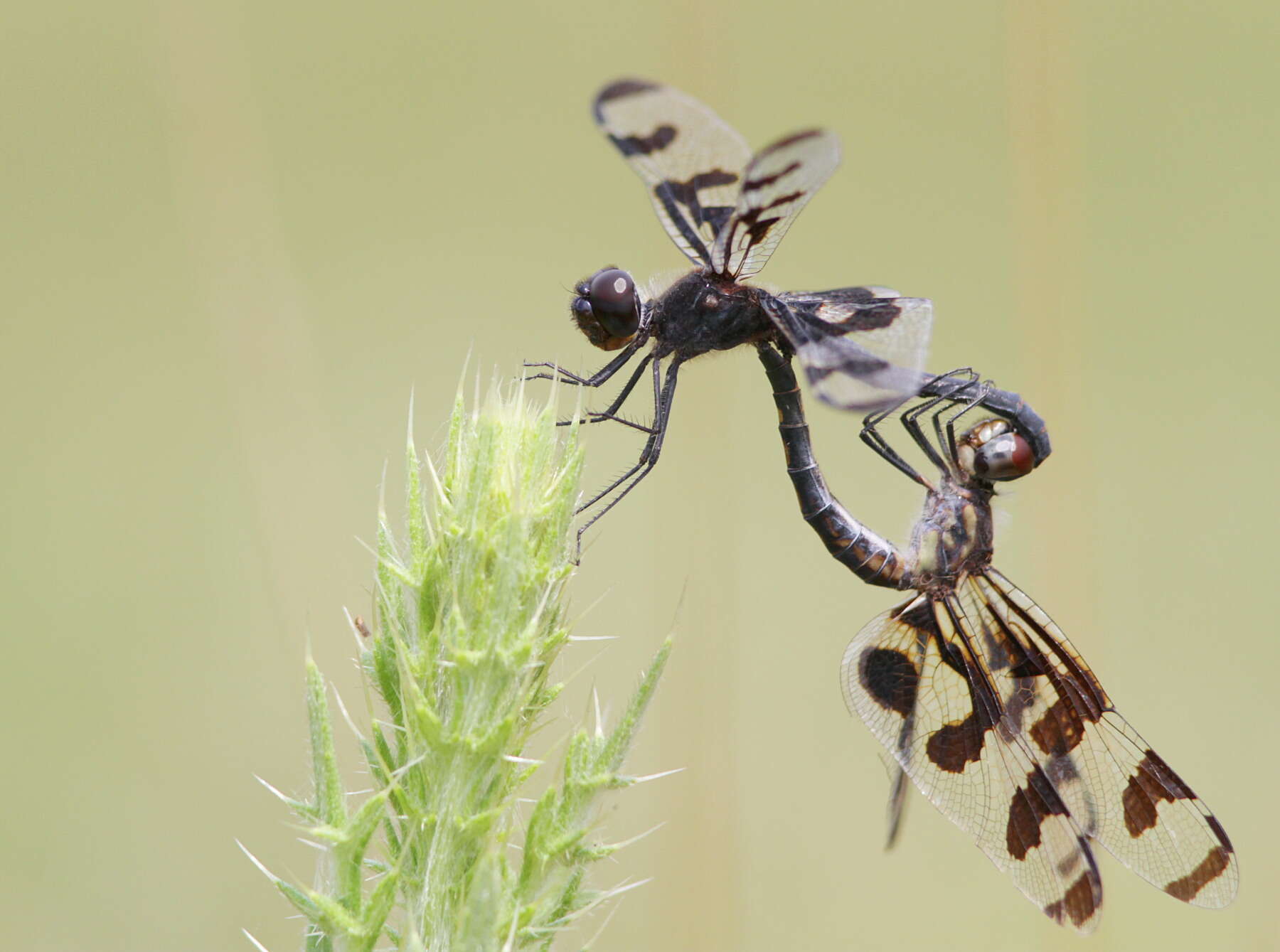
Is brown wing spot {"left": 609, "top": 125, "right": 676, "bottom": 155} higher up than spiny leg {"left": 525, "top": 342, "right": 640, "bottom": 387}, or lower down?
higher up

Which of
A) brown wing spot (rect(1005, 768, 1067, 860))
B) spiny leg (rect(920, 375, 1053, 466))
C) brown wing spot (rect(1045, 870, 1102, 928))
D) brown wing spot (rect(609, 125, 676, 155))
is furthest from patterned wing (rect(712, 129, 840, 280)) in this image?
brown wing spot (rect(1045, 870, 1102, 928))

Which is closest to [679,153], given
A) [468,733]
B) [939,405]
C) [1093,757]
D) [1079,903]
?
[939,405]

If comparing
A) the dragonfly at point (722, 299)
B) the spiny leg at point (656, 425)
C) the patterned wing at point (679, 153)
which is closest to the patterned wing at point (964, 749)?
the dragonfly at point (722, 299)

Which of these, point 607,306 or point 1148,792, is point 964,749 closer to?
point 1148,792

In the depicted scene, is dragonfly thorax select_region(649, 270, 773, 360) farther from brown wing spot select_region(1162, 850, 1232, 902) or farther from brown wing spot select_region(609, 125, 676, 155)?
brown wing spot select_region(1162, 850, 1232, 902)

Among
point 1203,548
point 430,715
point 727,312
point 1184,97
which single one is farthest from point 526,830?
point 1184,97

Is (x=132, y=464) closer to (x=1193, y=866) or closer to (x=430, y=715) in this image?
(x=430, y=715)
